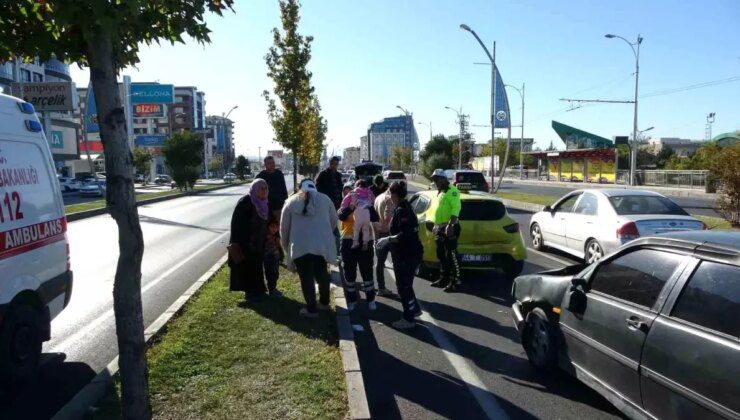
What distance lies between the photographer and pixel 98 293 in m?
8.54

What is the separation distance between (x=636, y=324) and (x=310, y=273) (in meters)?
3.75

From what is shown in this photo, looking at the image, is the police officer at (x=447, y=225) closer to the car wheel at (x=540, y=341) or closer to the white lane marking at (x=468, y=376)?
the white lane marking at (x=468, y=376)

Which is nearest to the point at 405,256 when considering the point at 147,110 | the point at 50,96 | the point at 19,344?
the point at 19,344

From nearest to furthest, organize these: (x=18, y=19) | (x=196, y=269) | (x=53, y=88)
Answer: (x=18, y=19) → (x=196, y=269) → (x=53, y=88)

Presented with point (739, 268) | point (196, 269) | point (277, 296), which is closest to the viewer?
point (739, 268)

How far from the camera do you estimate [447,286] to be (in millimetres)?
8539

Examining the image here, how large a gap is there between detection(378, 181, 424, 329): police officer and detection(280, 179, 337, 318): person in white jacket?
753mm

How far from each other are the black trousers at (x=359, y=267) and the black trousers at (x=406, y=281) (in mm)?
887

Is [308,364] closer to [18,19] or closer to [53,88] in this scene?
[18,19]

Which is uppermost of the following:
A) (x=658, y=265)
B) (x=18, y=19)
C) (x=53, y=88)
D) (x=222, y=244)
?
(x=53, y=88)

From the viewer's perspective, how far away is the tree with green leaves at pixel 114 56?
263cm

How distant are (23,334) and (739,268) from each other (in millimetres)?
5562

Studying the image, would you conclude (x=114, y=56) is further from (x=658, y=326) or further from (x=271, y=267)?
(x=271, y=267)

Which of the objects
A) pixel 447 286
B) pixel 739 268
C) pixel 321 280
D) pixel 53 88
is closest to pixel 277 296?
pixel 321 280
